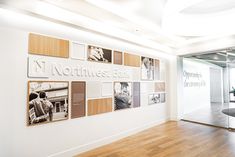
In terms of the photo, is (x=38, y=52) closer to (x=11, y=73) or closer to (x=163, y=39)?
(x=11, y=73)

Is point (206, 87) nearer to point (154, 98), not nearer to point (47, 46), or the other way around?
point (154, 98)

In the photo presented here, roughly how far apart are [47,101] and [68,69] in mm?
798

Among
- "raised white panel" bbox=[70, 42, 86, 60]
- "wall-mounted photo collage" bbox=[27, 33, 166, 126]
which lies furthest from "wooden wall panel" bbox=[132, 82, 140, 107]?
"raised white panel" bbox=[70, 42, 86, 60]

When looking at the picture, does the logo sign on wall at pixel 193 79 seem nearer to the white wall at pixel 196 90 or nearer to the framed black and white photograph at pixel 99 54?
the white wall at pixel 196 90

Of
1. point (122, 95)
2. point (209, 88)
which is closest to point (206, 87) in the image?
point (209, 88)

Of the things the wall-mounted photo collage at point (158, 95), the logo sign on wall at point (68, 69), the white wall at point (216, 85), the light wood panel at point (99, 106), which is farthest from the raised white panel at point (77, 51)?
the white wall at point (216, 85)

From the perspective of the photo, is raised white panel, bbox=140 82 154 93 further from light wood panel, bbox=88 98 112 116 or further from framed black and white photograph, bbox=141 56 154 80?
light wood panel, bbox=88 98 112 116

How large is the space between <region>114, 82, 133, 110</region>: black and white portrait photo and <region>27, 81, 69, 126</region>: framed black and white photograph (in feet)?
4.91

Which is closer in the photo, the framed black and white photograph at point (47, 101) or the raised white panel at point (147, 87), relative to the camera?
the framed black and white photograph at point (47, 101)

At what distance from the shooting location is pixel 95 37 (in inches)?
159

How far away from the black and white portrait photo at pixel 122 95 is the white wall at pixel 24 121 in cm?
34

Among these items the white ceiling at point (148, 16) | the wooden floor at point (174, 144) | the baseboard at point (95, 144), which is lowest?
the wooden floor at point (174, 144)

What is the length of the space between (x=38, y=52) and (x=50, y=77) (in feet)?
1.72

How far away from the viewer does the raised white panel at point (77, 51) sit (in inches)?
139
